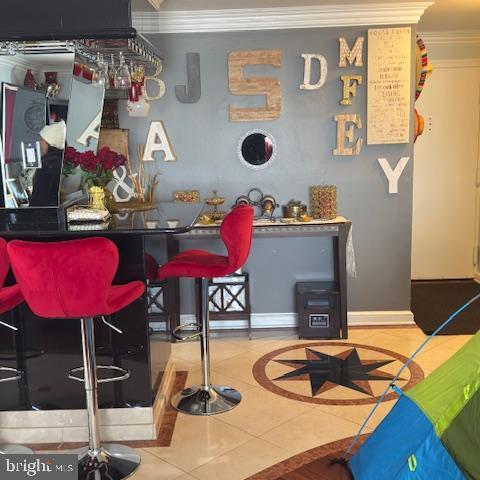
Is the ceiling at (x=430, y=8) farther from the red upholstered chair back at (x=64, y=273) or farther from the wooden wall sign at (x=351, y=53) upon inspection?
the red upholstered chair back at (x=64, y=273)

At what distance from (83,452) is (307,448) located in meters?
1.06

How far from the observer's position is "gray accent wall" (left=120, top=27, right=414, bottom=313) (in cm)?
433

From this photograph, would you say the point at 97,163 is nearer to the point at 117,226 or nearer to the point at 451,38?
the point at 117,226

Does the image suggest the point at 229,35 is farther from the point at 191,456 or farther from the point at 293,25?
the point at 191,456

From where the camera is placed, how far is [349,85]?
4.30 meters

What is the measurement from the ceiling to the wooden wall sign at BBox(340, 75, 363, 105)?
0.52m

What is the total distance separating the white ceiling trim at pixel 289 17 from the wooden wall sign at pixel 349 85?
394 mm

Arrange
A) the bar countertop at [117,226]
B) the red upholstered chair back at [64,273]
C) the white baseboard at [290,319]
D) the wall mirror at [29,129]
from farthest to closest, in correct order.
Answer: the white baseboard at [290,319], the wall mirror at [29,129], the bar countertop at [117,226], the red upholstered chair back at [64,273]

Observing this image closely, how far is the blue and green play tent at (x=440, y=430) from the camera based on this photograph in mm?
1719

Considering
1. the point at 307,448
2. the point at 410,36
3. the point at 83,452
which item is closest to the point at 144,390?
the point at 83,452

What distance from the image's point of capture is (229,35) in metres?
4.32

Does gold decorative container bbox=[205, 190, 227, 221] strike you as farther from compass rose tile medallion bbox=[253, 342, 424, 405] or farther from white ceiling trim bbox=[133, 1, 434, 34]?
white ceiling trim bbox=[133, 1, 434, 34]

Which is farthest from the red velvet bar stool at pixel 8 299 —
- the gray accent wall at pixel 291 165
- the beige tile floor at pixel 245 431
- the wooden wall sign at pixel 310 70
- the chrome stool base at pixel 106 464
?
the wooden wall sign at pixel 310 70

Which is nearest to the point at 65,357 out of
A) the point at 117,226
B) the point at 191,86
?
the point at 117,226
